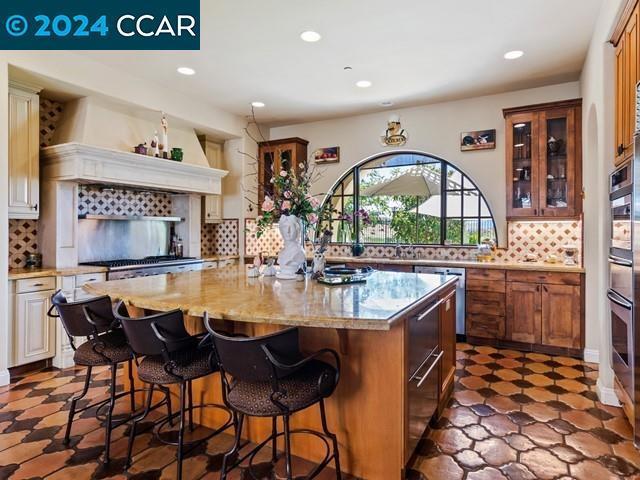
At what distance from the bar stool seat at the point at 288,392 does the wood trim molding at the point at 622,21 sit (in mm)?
2744

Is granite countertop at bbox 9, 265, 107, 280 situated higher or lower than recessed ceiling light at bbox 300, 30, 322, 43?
lower

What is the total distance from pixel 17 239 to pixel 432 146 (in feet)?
16.2

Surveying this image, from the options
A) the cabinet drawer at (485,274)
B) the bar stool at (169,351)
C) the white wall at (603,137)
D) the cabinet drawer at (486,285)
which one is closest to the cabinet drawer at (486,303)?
the cabinet drawer at (486,285)

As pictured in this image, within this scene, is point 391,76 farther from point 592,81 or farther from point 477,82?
point 592,81

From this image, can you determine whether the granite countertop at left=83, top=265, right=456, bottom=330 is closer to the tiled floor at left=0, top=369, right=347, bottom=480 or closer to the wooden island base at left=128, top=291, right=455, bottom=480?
the wooden island base at left=128, top=291, right=455, bottom=480

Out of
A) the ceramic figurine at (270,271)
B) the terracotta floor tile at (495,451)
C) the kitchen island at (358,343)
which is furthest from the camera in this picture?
the ceramic figurine at (270,271)

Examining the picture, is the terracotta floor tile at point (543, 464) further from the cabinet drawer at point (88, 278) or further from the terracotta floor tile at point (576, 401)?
the cabinet drawer at point (88, 278)

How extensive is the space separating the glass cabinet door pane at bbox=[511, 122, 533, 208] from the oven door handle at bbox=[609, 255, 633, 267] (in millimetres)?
1878

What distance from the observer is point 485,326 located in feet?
14.3

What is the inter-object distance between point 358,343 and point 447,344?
45.7 inches

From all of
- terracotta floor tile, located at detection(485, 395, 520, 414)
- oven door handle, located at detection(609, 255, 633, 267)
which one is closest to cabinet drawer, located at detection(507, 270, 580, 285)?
oven door handle, located at detection(609, 255, 633, 267)

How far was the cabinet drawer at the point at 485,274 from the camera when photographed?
14.1ft

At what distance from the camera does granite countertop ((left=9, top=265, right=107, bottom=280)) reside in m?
3.48

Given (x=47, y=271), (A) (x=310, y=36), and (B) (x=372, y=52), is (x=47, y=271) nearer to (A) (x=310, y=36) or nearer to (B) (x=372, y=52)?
(A) (x=310, y=36)
